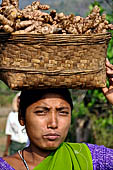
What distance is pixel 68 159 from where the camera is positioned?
8.00 feet

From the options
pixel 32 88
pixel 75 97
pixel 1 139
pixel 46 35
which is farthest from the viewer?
pixel 1 139

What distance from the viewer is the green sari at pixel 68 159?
2.38 m

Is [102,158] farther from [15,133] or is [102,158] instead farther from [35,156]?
[15,133]

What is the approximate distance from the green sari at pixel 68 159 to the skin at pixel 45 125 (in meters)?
0.06

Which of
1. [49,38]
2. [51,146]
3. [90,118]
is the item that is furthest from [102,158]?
[90,118]

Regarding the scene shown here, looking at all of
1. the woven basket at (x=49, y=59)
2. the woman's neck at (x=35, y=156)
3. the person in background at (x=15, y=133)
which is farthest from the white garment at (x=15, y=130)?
the woven basket at (x=49, y=59)

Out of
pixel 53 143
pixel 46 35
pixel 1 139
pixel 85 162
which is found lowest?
pixel 1 139

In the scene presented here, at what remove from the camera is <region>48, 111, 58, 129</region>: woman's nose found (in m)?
2.28

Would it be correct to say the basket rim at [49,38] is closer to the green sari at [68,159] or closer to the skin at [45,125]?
the skin at [45,125]

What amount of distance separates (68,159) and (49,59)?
714 millimetres

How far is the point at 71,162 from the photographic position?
7.95 feet

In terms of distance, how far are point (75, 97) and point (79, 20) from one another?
4609 millimetres

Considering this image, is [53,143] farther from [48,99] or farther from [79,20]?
[79,20]

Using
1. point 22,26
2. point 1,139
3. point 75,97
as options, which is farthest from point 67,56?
point 1,139
